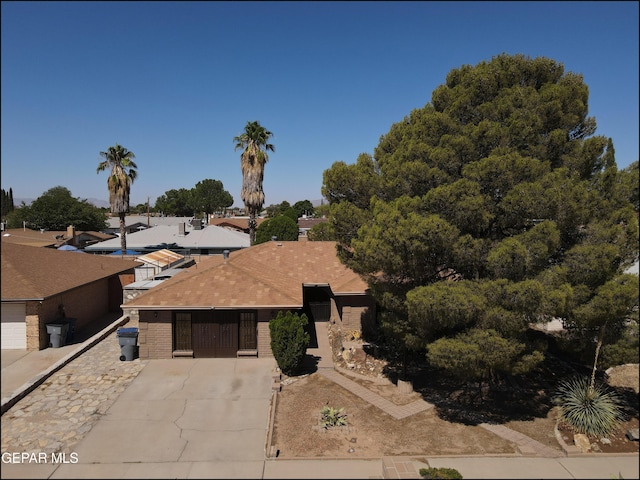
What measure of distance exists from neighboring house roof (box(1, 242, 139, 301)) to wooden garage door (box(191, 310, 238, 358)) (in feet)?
19.5

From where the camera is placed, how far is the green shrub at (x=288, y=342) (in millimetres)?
14367

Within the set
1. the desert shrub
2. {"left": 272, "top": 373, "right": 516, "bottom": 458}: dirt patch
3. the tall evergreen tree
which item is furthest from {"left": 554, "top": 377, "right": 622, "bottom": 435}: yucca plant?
the desert shrub

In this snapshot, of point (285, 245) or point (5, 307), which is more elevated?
point (285, 245)

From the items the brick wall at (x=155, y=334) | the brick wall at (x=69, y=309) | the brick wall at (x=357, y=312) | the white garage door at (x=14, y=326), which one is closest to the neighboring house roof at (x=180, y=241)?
the brick wall at (x=69, y=309)

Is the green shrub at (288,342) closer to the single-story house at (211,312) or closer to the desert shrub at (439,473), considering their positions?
the single-story house at (211,312)

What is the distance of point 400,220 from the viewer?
470 inches

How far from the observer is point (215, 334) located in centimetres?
1630

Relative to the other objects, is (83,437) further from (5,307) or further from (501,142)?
(501,142)

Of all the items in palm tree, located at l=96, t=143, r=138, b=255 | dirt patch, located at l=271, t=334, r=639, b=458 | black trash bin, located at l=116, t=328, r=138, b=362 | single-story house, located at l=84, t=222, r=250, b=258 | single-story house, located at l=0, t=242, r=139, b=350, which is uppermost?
palm tree, located at l=96, t=143, r=138, b=255

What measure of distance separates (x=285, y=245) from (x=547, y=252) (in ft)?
54.3

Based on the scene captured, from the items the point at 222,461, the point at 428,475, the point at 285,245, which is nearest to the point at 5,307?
the point at 222,461

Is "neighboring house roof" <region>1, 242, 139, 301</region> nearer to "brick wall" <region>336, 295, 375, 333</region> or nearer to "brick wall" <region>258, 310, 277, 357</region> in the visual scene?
"brick wall" <region>258, 310, 277, 357</region>

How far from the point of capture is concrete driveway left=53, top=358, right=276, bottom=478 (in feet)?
31.2

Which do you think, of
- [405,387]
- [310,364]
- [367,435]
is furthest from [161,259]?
[367,435]
